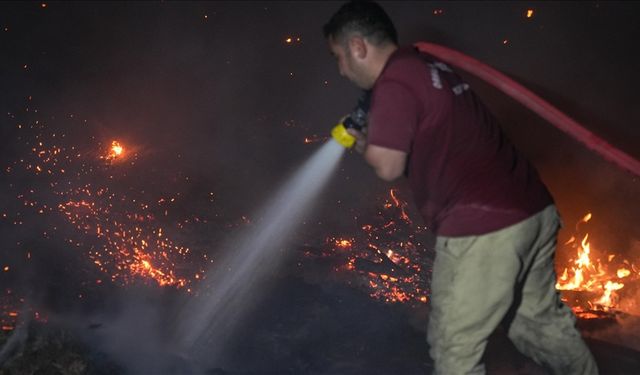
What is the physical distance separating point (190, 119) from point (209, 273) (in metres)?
3.56

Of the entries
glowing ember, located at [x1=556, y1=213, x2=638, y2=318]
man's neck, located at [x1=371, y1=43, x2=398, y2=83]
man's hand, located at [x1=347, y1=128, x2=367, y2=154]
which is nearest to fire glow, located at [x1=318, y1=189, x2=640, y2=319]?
glowing ember, located at [x1=556, y1=213, x2=638, y2=318]

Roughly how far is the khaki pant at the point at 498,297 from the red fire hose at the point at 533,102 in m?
0.73

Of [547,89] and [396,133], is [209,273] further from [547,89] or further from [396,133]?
[547,89]

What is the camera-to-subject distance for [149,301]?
14.0ft

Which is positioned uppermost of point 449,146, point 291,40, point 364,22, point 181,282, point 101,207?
point 291,40

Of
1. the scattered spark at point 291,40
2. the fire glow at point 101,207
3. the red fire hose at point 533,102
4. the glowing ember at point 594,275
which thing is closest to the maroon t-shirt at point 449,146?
the red fire hose at point 533,102

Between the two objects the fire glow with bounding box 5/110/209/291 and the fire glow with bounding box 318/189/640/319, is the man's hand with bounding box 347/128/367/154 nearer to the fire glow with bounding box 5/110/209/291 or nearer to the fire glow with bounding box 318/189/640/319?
the fire glow with bounding box 318/189/640/319

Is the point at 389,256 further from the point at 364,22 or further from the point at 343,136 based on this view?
the point at 364,22

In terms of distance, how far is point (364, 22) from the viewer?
7.54 feet

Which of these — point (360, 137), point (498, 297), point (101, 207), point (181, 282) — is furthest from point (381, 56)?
point (101, 207)

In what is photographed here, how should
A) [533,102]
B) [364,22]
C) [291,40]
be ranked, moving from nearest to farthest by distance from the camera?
[364,22]
[533,102]
[291,40]

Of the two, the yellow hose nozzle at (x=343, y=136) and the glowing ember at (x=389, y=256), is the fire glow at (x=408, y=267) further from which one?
the yellow hose nozzle at (x=343, y=136)

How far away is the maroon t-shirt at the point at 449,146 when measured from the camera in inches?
80.3

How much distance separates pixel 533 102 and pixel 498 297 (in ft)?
4.35
